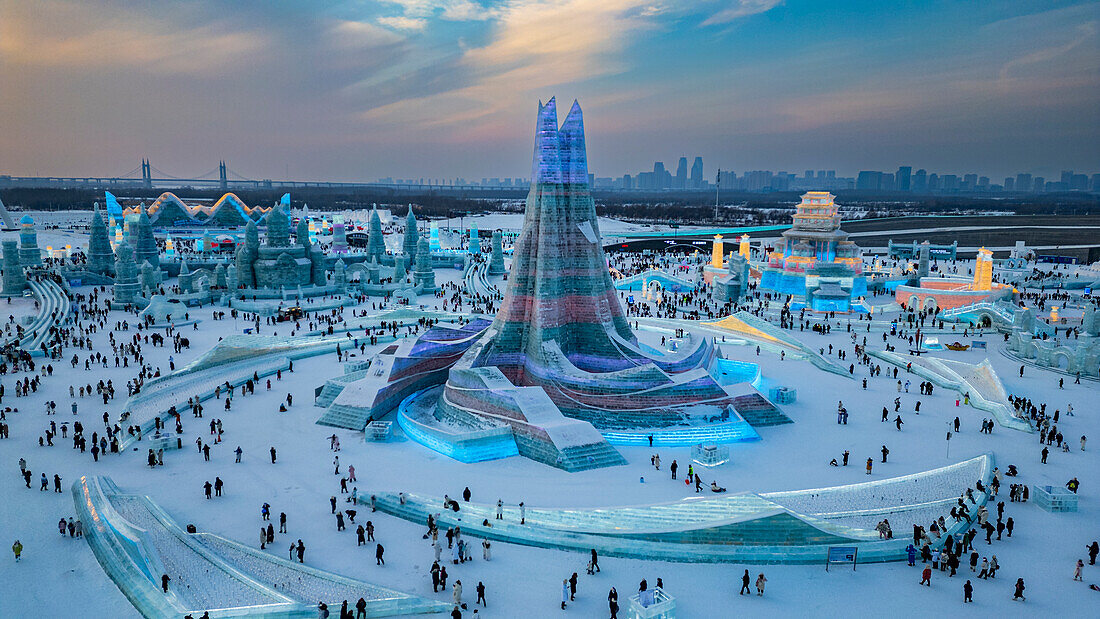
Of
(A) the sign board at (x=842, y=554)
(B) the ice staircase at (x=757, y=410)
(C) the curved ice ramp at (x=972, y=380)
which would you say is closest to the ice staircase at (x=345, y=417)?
(B) the ice staircase at (x=757, y=410)

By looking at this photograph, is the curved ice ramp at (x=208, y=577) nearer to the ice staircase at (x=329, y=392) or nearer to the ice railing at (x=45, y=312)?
the ice staircase at (x=329, y=392)

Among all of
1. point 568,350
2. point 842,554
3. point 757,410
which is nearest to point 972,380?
point 757,410

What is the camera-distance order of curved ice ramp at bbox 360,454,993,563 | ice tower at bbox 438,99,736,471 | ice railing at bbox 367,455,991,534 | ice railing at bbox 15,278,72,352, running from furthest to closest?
ice railing at bbox 15,278,72,352 < ice tower at bbox 438,99,736,471 < ice railing at bbox 367,455,991,534 < curved ice ramp at bbox 360,454,993,563

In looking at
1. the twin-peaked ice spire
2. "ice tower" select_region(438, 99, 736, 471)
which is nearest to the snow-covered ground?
"ice tower" select_region(438, 99, 736, 471)

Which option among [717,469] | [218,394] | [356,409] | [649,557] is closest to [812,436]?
[717,469]

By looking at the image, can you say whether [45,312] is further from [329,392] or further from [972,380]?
[972,380]

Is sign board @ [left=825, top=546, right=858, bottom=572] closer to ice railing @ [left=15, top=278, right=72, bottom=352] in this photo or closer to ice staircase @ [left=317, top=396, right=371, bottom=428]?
ice staircase @ [left=317, top=396, right=371, bottom=428]

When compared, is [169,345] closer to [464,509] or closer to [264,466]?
[264,466]
